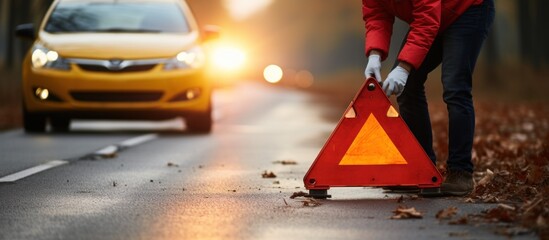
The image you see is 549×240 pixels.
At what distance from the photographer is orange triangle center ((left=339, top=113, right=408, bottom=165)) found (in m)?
7.58

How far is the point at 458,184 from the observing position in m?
7.80

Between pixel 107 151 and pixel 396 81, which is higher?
pixel 396 81

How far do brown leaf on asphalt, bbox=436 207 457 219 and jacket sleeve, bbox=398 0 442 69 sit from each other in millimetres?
1167

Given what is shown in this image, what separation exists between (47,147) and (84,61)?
2225mm

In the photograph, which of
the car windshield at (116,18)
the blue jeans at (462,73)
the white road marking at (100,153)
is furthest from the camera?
the car windshield at (116,18)

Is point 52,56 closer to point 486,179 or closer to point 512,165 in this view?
point 512,165

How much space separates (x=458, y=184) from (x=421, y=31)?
3.27 feet

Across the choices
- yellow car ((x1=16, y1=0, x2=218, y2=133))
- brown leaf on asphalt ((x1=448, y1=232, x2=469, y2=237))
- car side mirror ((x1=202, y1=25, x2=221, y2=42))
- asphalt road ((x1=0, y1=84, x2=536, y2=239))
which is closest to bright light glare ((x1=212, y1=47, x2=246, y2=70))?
car side mirror ((x1=202, y1=25, x2=221, y2=42))

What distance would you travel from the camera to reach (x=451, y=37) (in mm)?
7949

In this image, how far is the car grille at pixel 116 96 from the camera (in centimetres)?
1491

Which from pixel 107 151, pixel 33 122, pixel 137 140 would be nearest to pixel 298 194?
pixel 107 151

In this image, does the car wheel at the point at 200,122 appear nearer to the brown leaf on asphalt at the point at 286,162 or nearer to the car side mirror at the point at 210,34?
the car side mirror at the point at 210,34

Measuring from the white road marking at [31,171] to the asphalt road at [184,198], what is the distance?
8cm

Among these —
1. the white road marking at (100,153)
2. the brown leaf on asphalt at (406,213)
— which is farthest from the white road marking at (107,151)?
the brown leaf on asphalt at (406,213)
